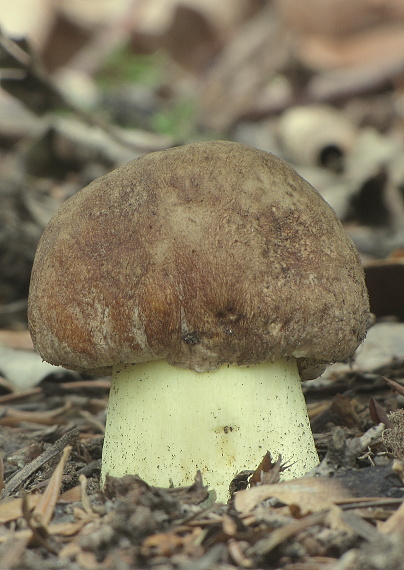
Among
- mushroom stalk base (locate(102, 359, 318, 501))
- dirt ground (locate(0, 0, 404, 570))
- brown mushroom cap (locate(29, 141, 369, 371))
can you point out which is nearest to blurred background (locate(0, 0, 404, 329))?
dirt ground (locate(0, 0, 404, 570))

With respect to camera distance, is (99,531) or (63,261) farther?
(63,261)

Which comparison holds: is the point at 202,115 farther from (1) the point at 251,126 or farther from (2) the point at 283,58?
(2) the point at 283,58

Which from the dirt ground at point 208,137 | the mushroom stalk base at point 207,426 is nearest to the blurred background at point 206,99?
the dirt ground at point 208,137

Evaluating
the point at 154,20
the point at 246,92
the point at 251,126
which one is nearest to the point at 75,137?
the point at 251,126

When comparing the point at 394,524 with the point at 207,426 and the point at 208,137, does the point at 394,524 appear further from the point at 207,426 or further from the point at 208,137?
the point at 208,137

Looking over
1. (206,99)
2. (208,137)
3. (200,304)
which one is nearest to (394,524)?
(200,304)

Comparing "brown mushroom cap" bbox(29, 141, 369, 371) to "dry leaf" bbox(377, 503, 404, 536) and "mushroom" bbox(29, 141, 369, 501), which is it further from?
"dry leaf" bbox(377, 503, 404, 536)
